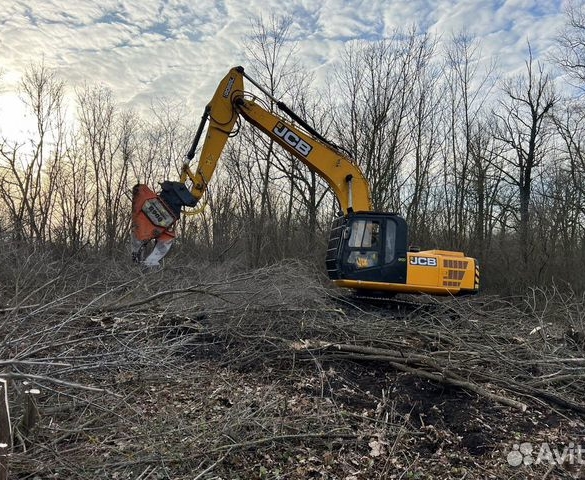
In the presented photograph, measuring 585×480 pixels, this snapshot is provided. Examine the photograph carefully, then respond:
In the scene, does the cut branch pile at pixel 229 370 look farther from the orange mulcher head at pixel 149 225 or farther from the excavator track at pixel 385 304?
the excavator track at pixel 385 304

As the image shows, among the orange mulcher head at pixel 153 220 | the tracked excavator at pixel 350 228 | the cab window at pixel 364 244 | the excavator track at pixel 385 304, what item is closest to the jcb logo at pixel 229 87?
the tracked excavator at pixel 350 228

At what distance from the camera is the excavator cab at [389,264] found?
9.84 m

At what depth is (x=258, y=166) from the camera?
21.2 m

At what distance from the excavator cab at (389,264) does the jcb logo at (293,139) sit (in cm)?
171

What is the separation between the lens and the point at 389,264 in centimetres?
984

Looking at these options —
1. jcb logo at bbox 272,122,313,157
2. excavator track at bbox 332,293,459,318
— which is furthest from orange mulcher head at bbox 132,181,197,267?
excavator track at bbox 332,293,459,318

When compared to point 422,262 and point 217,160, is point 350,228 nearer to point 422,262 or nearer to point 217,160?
point 422,262

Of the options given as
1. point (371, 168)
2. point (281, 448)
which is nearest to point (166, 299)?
point (281, 448)

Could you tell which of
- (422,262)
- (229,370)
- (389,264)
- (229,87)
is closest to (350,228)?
(389,264)

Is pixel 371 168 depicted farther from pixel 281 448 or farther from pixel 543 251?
pixel 281 448

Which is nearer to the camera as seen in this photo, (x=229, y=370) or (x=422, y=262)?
(x=229, y=370)

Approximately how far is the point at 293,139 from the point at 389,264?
3268 mm

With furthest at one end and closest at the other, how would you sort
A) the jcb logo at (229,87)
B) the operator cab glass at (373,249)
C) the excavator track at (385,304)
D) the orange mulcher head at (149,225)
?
the jcb logo at (229,87) < the excavator track at (385,304) < the operator cab glass at (373,249) < the orange mulcher head at (149,225)

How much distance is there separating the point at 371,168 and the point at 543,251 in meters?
8.12
